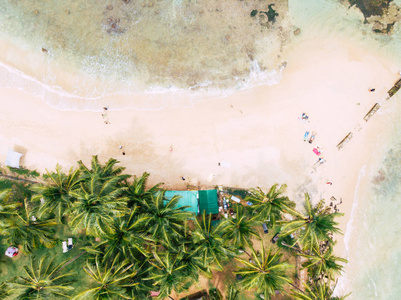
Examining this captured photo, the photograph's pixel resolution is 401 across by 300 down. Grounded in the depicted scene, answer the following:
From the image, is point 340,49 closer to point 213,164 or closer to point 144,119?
point 213,164

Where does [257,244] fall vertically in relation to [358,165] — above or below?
below

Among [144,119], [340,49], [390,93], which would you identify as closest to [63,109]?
[144,119]

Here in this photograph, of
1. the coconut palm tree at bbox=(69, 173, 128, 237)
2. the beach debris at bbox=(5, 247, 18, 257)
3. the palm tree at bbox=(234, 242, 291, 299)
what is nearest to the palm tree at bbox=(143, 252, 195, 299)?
the coconut palm tree at bbox=(69, 173, 128, 237)

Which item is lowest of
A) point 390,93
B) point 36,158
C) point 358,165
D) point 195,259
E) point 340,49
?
point 195,259

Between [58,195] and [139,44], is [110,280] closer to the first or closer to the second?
[58,195]

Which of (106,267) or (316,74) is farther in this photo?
(316,74)
